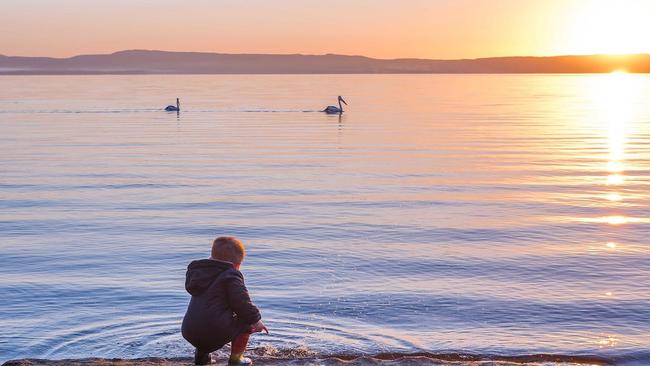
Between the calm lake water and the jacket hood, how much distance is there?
2133 millimetres

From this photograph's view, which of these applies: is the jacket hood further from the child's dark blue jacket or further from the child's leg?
the child's leg

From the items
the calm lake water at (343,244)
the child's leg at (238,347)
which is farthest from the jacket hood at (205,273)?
the calm lake water at (343,244)

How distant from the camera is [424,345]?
430 inches

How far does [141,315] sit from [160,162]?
19.0 m

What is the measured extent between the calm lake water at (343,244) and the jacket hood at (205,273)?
2133 mm

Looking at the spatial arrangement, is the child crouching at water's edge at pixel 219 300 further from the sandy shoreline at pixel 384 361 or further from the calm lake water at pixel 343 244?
the calm lake water at pixel 343 244

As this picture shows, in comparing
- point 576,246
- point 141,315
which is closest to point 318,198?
point 576,246

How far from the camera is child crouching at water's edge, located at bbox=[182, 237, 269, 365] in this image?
8375mm

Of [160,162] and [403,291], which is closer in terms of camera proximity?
[403,291]

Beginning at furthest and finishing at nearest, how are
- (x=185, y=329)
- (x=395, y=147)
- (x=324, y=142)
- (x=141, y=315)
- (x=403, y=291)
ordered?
(x=324, y=142) → (x=395, y=147) → (x=403, y=291) → (x=141, y=315) → (x=185, y=329)

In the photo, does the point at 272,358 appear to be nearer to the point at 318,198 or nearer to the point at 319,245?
the point at 319,245

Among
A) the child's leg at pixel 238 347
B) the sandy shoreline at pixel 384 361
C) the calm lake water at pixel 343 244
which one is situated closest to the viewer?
the child's leg at pixel 238 347

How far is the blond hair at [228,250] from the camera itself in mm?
8367

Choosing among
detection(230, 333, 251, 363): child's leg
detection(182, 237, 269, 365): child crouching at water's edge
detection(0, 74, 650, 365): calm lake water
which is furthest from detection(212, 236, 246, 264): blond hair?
detection(0, 74, 650, 365): calm lake water
